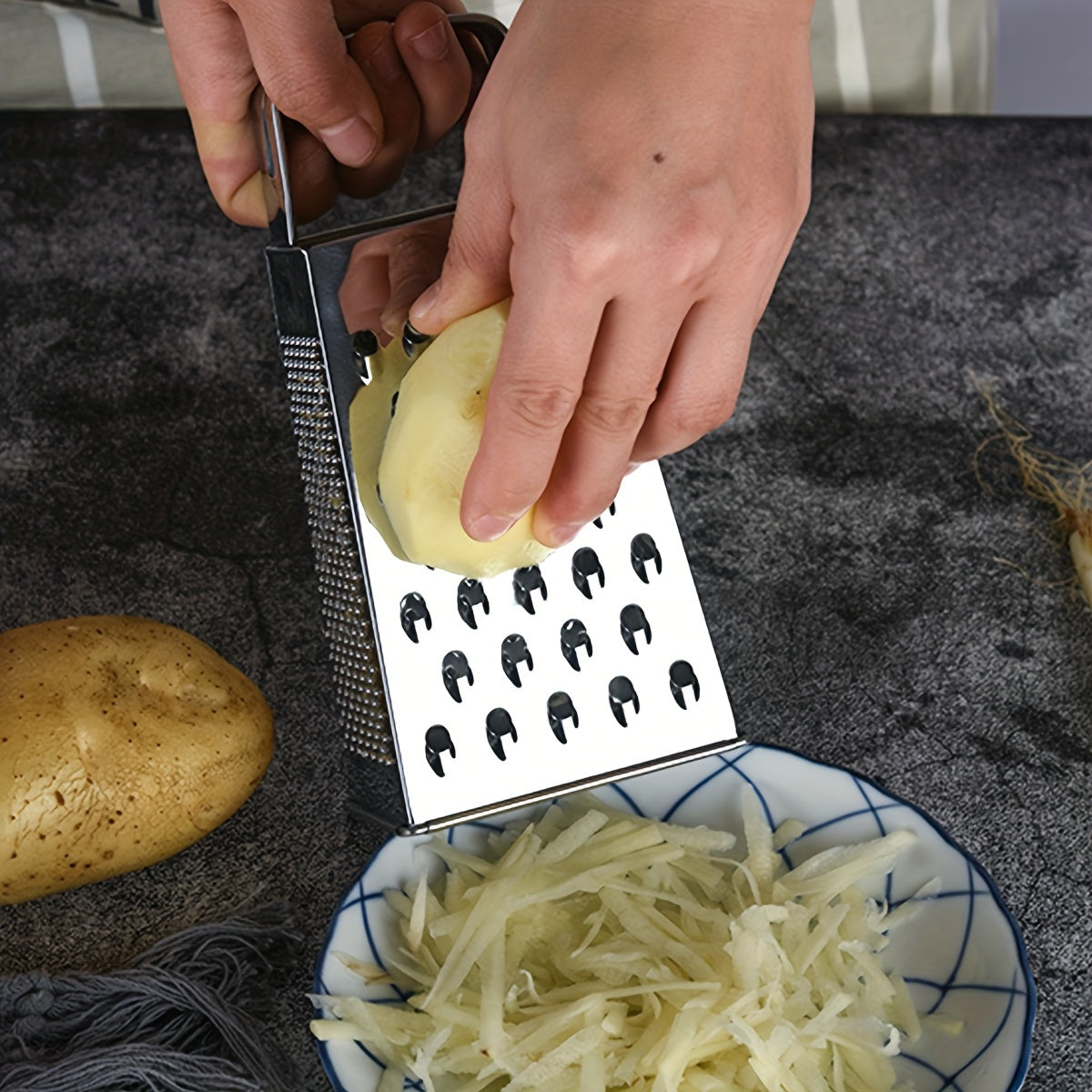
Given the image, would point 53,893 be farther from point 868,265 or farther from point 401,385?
point 868,265

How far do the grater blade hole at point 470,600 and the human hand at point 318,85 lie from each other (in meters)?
0.34

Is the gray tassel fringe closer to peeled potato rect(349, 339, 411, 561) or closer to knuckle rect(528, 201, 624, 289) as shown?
peeled potato rect(349, 339, 411, 561)

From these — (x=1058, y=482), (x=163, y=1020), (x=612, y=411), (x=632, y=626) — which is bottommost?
(x=163, y=1020)

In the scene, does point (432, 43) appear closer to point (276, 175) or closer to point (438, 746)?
point (276, 175)

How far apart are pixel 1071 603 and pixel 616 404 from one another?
2.44 feet

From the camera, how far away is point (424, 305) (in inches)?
32.6

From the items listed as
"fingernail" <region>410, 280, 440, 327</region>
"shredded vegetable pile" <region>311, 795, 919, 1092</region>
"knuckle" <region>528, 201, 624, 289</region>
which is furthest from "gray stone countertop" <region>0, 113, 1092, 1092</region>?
"knuckle" <region>528, 201, 624, 289</region>

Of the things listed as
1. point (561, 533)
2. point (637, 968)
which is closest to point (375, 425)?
point (561, 533)

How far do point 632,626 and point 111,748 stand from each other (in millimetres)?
423

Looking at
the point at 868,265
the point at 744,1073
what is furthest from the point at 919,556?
the point at 744,1073

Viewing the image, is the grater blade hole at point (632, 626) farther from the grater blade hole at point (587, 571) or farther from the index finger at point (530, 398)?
the index finger at point (530, 398)

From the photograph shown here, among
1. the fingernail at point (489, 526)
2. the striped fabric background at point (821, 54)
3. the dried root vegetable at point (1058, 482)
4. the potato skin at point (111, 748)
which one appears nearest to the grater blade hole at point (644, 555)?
the fingernail at point (489, 526)

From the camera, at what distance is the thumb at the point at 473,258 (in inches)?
28.8

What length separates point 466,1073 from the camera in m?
0.92
